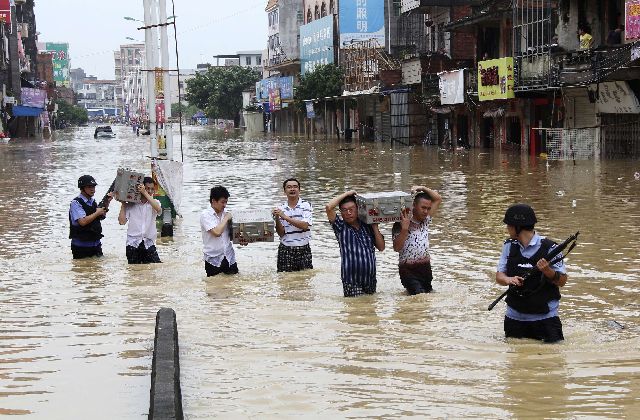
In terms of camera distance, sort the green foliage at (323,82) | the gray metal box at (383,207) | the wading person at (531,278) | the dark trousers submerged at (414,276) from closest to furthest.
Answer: the wading person at (531,278) → the gray metal box at (383,207) → the dark trousers submerged at (414,276) → the green foliage at (323,82)

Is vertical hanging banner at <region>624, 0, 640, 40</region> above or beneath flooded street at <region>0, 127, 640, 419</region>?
above

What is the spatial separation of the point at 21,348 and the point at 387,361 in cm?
285

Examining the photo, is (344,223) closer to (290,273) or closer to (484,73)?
(290,273)

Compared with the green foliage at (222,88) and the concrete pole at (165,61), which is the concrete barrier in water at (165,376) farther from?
the green foliage at (222,88)

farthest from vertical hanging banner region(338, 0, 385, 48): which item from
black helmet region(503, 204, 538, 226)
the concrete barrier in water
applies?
the concrete barrier in water

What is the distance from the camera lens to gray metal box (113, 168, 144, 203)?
12.7 metres

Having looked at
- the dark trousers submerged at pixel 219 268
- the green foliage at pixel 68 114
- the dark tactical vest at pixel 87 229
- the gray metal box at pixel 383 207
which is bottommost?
the dark trousers submerged at pixel 219 268

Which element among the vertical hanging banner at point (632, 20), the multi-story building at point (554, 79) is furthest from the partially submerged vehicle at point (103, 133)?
the vertical hanging banner at point (632, 20)

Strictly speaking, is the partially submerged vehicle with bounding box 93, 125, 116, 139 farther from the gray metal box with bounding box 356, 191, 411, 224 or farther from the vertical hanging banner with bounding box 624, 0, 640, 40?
the gray metal box with bounding box 356, 191, 411, 224

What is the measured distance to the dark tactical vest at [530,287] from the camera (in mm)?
7742

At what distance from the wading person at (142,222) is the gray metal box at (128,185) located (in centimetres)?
6

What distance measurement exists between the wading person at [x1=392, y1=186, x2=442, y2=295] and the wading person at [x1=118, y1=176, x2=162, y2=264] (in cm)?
356

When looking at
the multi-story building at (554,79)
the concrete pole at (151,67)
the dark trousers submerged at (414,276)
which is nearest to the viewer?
the dark trousers submerged at (414,276)

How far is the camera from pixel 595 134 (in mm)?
36906
